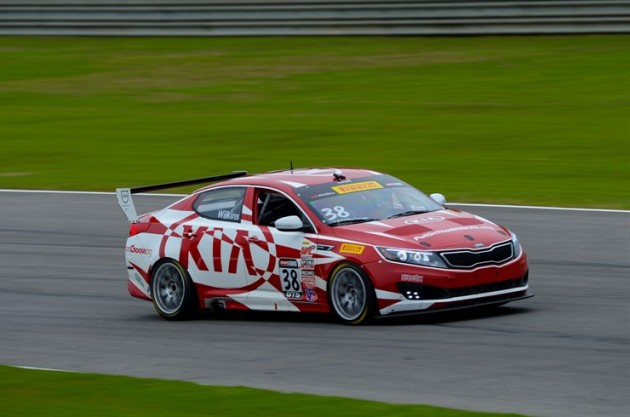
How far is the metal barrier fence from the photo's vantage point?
33281 mm

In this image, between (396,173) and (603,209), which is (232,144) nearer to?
(396,173)

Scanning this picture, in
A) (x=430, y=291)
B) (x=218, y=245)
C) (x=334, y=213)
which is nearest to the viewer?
(x=430, y=291)

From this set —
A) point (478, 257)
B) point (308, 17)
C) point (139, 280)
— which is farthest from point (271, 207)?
point (308, 17)

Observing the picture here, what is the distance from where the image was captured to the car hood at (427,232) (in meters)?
11.6

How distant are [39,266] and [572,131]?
12.2m

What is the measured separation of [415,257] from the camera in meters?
11.5

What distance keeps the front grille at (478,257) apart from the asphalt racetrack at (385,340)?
51cm

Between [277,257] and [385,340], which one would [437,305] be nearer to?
[385,340]

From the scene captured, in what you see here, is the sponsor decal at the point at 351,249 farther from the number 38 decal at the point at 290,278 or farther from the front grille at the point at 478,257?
the front grille at the point at 478,257

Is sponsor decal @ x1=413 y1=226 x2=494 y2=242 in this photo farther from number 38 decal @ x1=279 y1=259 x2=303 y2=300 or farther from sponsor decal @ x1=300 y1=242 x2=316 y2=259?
number 38 decal @ x1=279 y1=259 x2=303 y2=300

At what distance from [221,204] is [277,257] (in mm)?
1103

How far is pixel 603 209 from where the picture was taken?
18.1 meters

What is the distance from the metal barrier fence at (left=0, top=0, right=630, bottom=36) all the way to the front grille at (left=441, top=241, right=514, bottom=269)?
2160 cm

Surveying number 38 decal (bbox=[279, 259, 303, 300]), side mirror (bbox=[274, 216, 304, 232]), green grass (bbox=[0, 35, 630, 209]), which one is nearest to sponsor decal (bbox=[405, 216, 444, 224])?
side mirror (bbox=[274, 216, 304, 232])
